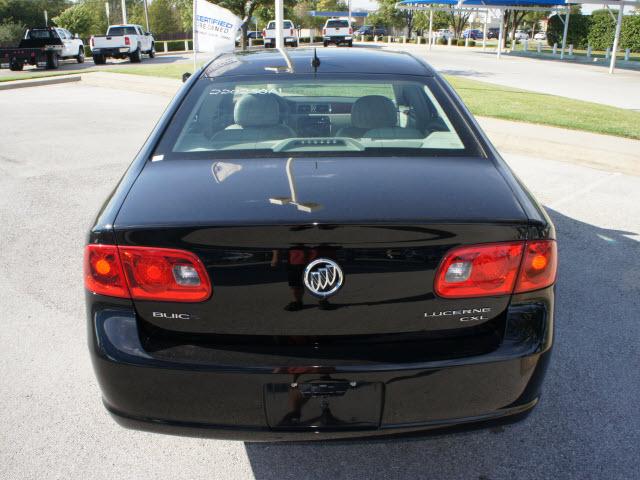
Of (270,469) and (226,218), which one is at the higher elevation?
(226,218)

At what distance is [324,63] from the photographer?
3.53 m

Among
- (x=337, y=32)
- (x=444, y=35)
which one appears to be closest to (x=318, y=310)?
(x=337, y=32)

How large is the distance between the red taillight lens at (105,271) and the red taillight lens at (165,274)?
0.10 feet

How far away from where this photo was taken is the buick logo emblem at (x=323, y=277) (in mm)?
2049

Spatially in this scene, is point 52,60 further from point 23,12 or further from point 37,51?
point 23,12

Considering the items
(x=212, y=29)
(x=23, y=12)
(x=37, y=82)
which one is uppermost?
(x=23, y=12)

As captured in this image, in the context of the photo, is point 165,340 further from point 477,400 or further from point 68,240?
point 68,240

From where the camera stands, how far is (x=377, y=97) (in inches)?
136

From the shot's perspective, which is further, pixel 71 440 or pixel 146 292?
pixel 71 440

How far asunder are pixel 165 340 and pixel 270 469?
0.83 metres

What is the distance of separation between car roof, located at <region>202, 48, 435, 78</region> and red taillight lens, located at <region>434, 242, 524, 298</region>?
1595 mm

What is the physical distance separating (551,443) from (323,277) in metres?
1.44

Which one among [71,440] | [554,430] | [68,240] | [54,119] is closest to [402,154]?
[554,430]

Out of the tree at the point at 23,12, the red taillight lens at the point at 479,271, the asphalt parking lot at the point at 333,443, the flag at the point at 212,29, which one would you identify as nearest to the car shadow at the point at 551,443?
the asphalt parking lot at the point at 333,443
